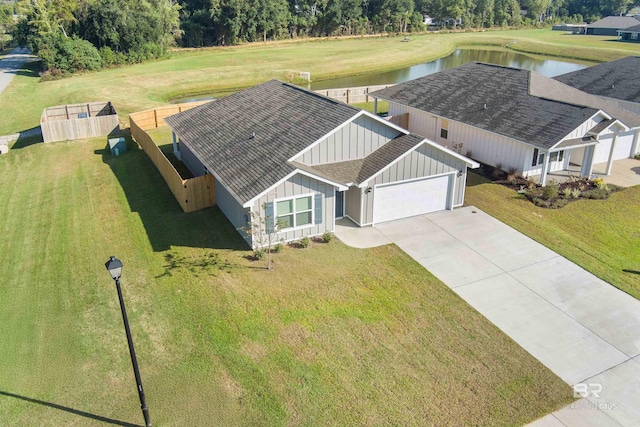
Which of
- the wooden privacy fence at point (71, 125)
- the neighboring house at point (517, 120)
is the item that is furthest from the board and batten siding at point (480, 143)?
the wooden privacy fence at point (71, 125)

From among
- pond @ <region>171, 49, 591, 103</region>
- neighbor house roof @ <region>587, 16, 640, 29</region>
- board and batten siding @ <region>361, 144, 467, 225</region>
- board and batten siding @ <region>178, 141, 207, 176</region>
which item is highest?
neighbor house roof @ <region>587, 16, 640, 29</region>

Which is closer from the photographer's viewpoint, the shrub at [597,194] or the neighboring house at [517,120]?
the shrub at [597,194]

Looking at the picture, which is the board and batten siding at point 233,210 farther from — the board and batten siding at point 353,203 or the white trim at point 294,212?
the board and batten siding at point 353,203

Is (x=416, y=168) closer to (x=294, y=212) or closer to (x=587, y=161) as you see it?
(x=294, y=212)

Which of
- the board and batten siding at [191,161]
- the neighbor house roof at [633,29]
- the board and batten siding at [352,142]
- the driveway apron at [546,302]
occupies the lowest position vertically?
the driveway apron at [546,302]

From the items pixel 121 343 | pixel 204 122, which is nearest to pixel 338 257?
pixel 121 343

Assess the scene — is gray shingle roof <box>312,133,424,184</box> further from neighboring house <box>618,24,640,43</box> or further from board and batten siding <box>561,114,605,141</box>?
neighboring house <box>618,24,640,43</box>

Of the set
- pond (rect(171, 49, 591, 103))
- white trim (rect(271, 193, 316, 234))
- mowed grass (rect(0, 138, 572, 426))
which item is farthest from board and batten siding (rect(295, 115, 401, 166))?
pond (rect(171, 49, 591, 103))
